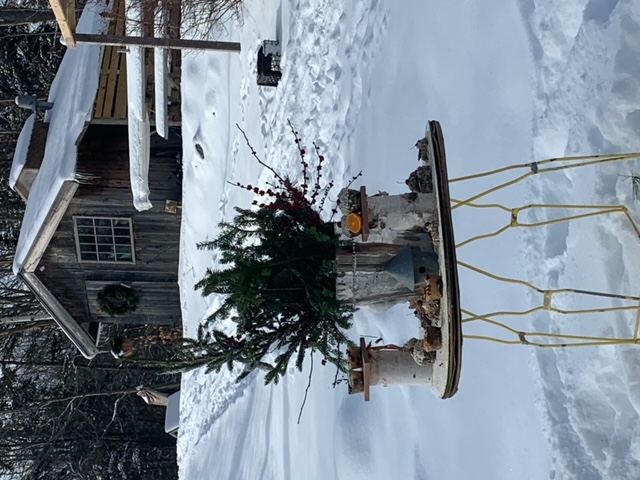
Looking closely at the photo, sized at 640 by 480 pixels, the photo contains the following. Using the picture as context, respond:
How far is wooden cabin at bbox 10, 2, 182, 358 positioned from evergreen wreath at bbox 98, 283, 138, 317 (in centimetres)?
6

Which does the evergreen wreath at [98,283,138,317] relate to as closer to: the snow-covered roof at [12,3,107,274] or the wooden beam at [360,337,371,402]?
the snow-covered roof at [12,3,107,274]

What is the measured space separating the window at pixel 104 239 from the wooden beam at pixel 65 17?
140 inches

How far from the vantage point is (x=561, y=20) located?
3.28 meters

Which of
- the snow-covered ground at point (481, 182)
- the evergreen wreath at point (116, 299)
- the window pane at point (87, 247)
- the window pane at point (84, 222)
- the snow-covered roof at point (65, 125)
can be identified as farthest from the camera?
the evergreen wreath at point (116, 299)

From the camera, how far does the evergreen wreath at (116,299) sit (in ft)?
31.9

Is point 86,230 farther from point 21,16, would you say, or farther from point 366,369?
point 366,369

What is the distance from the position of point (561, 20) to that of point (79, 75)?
21.6ft

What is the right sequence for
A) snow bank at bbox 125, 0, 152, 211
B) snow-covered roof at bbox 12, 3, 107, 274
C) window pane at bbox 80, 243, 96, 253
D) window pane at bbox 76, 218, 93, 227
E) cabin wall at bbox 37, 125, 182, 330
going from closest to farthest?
snow bank at bbox 125, 0, 152, 211, snow-covered roof at bbox 12, 3, 107, 274, cabin wall at bbox 37, 125, 182, 330, window pane at bbox 76, 218, 93, 227, window pane at bbox 80, 243, 96, 253

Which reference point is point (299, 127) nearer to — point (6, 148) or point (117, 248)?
point (117, 248)

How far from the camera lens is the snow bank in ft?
21.5

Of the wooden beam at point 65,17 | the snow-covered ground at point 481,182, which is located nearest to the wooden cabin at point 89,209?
the wooden beam at point 65,17

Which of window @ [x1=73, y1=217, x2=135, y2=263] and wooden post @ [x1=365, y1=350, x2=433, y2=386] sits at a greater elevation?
window @ [x1=73, y1=217, x2=135, y2=263]

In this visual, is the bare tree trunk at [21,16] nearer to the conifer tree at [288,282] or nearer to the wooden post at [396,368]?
the conifer tree at [288,282]

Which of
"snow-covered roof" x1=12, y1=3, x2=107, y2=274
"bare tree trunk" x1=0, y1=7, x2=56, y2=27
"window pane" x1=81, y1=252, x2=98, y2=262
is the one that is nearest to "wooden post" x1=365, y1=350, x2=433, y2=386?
"snow-covered roof" x1=12, y1=3, x2=107, y2=274
